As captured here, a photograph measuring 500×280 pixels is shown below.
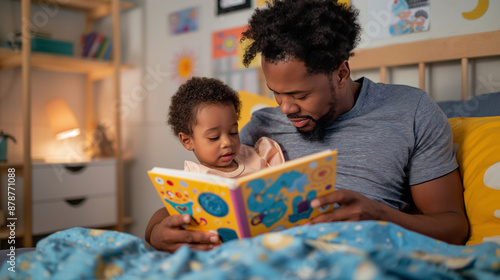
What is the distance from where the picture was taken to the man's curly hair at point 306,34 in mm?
1000

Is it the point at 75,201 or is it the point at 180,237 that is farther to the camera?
the point at 75,201

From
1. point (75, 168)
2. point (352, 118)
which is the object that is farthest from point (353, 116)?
point (75, 168)

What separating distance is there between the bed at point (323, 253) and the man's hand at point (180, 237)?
3.8 inches

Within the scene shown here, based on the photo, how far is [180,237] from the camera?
838mm

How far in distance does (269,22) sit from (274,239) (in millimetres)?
678

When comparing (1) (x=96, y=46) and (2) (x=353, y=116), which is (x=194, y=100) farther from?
(1) (x=96, y=46)

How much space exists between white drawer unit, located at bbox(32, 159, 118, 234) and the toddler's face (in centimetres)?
137

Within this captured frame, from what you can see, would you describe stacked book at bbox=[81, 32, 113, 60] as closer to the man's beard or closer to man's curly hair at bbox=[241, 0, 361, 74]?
man's curly hair at bbox=[241, 0, 361, 74]

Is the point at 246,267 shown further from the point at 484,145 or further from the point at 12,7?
the point at 12,7

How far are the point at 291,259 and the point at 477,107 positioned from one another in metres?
0.99

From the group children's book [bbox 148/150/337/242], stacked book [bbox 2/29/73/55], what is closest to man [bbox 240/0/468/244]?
children's book [bbox 148/150/337/242]

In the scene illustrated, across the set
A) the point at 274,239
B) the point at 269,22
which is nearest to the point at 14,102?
the point at 269,22

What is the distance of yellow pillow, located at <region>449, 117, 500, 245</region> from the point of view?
3.09 feet

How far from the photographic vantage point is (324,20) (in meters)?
1.04
